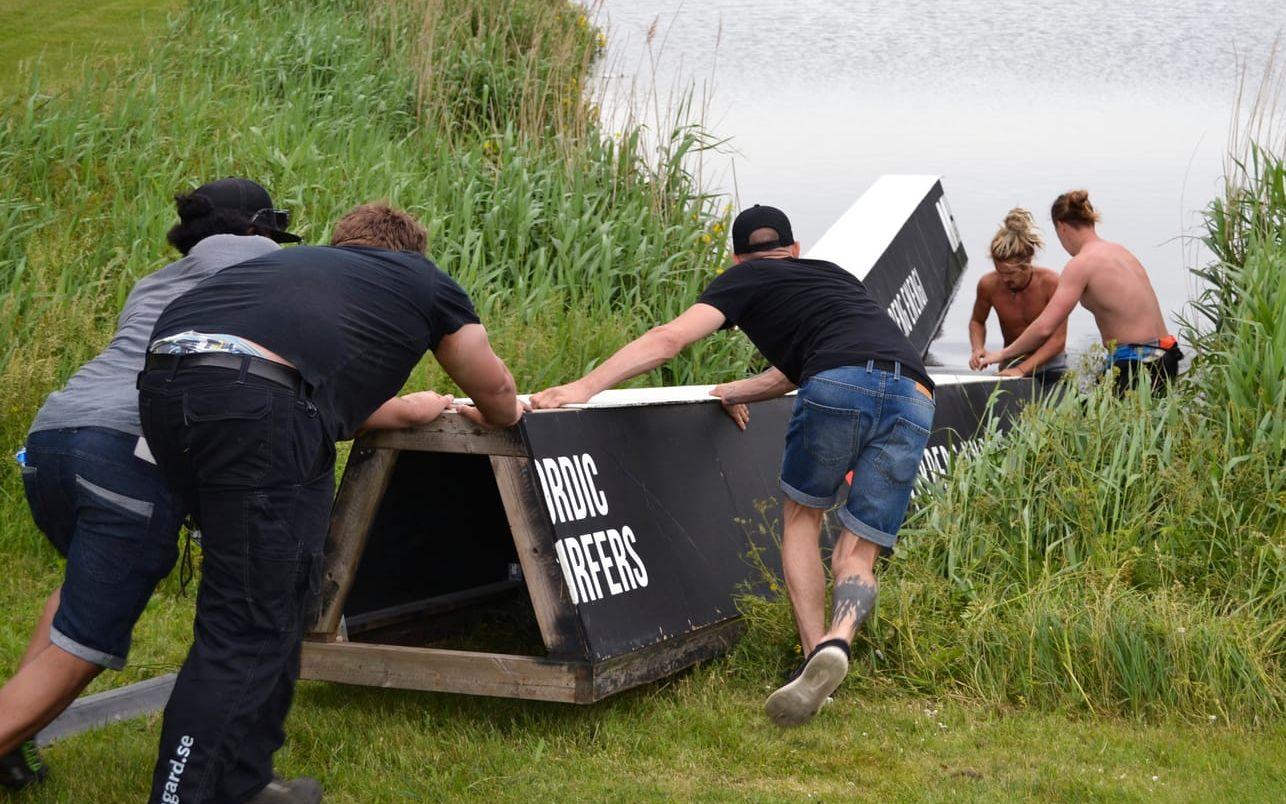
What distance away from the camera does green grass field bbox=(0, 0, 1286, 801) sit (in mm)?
4309

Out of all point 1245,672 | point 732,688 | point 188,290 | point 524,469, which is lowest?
point 732,688

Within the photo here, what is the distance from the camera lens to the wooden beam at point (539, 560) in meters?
4.44

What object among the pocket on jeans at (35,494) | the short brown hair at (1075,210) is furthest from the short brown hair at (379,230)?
the short brown hair at (1075,210)

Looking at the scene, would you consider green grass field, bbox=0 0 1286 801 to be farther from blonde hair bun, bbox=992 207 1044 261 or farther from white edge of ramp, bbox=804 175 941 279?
blonde hair bun, bbox=992 207 1044 261

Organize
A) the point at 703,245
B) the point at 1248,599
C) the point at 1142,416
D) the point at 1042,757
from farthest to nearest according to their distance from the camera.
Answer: the point at 703,245 → the point at 1142,416 → the point at 1248,599 → the point at 1042,757

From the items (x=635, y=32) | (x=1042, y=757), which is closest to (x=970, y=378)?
(x=1042, y=757)

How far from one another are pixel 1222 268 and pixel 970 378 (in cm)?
152

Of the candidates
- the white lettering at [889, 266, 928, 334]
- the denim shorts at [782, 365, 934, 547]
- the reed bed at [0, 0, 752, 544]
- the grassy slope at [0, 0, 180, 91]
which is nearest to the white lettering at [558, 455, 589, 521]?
the denim shorts at [782, 365, 934, 547]

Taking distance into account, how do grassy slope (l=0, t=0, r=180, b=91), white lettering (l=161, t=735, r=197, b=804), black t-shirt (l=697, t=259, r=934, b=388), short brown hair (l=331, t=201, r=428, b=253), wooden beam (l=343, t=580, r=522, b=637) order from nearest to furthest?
white lettering (l=161, t=735, r=197, b=804), short brown hair (l=331, t=201, r=428, b=253), black t-shirt (l=697, t=259, r=934, b=388), wooden beam (l=343, t=580, r=522, b=637), grassy slope (l=0, t=0, r=180, b=91)

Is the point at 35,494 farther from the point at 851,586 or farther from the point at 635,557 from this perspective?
the point at 851,586

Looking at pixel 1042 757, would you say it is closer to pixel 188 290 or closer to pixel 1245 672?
pixel 1245 672

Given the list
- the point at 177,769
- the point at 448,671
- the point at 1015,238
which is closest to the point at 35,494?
the point at 177,769

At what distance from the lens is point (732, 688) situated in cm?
496

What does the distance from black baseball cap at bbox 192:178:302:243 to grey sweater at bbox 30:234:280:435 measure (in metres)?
0.09
